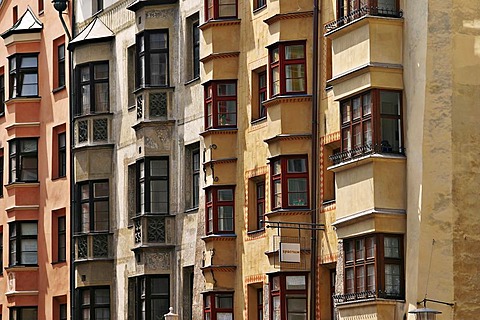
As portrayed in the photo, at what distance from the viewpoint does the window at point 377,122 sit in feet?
123

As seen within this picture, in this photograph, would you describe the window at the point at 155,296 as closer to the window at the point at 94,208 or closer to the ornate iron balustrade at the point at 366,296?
the window at the point at 94,208

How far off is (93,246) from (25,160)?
23.2 ft

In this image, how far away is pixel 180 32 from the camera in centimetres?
4934

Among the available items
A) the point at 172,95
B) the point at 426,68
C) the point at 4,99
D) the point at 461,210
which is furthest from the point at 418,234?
the point at 4,99

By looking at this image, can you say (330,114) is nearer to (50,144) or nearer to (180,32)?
(180,32)

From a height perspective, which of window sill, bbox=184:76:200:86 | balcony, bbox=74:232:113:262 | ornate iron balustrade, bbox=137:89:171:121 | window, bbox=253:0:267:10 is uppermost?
window, bbox=253:0:267:10

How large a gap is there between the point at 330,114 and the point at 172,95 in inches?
358

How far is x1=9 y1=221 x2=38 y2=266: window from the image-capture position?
57.9m

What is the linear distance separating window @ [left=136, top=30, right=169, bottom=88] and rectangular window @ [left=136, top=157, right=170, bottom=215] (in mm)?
2302

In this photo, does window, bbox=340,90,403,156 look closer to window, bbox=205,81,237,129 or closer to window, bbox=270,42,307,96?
window, bbox=270,42,307,96

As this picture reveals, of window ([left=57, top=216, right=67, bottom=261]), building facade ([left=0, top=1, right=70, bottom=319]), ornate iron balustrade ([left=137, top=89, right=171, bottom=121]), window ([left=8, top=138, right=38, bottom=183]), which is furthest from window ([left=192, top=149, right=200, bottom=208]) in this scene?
window ([left=8, top=138, right=38, bottom=183])

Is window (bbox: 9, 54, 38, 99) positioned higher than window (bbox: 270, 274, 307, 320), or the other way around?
window (bbox: 9, 54, 38, 99)

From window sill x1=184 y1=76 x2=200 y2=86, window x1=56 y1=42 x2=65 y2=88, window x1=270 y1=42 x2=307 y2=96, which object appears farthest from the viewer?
window x1=56 y1=42 x2=65 y2=88

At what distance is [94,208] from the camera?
2082 inches
